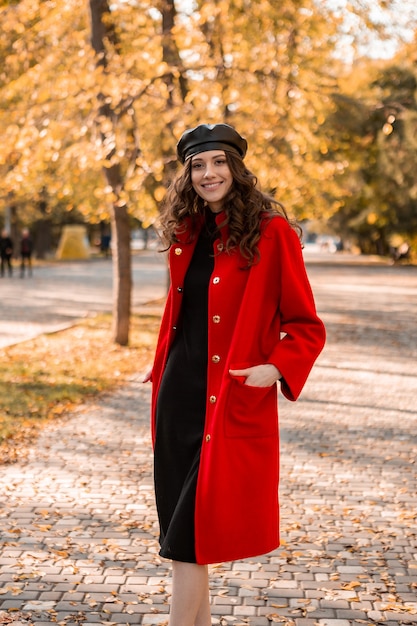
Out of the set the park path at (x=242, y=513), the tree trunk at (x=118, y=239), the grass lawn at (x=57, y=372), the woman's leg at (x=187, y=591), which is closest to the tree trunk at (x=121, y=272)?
the tree trunk at (x=118, y=239)

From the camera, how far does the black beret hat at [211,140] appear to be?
342cm

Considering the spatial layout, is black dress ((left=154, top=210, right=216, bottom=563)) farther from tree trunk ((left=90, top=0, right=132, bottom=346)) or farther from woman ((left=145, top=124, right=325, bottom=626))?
tree trunk ((left=90, top=0, right=132, bottom=346))

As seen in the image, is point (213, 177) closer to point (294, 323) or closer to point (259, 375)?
point (294, 323)

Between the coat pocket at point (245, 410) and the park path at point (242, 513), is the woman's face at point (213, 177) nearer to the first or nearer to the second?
the coat pocket at point (245, 410)

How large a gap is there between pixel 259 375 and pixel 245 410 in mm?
150

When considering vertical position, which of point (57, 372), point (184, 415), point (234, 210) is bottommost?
point (57, 372)

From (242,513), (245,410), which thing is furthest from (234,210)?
(242,513)

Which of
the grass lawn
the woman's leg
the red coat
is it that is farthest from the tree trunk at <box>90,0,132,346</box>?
the woman's leg

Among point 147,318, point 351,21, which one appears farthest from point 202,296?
point 147,318

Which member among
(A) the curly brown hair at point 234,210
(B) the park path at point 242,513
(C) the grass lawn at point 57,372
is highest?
(A) the curly brown hair at point 234,210

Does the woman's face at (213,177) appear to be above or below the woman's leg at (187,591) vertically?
above

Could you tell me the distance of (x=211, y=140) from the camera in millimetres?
3420

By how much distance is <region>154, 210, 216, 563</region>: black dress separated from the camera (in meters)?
3.33

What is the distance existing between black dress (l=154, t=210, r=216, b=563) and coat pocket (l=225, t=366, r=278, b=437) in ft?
0.38
